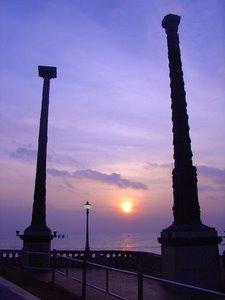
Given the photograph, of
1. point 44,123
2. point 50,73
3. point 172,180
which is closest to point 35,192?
point 44,123

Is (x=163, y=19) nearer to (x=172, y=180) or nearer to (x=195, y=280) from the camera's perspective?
(x=172, y=180)

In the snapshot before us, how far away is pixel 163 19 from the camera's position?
16719 millimetres

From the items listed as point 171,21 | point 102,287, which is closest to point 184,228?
point 102,287

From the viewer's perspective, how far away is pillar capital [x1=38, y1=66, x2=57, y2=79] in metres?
23.1

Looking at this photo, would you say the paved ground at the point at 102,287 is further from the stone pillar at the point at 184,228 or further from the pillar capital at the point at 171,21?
the pillar capital at the point at 171,21

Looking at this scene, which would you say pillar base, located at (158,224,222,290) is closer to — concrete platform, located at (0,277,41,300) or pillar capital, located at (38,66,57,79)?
concrete platform, located at (0,277,41,300)

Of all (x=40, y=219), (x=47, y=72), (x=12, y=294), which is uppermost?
(x=47, y=72)

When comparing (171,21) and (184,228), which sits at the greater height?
(171,21)

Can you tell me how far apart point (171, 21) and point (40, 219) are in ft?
39.9

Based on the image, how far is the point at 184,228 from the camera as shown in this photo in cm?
1354

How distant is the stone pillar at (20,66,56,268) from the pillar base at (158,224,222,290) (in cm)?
711

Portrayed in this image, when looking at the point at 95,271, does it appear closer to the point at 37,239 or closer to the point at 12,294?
the point at 37,239

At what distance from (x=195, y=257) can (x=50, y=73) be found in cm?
1486

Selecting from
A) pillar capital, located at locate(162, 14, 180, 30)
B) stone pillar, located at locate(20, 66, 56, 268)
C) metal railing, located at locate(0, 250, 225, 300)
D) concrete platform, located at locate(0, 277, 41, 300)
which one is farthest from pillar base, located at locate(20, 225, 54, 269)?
pillar capital, located at locate(162, 14, 180, 30)
